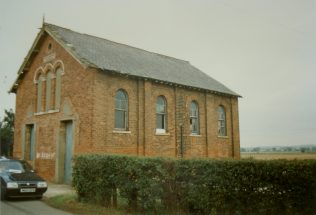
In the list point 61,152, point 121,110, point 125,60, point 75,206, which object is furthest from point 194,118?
point 75,206

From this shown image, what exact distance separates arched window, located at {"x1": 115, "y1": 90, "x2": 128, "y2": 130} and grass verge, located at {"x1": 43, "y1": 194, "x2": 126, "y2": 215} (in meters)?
5.92

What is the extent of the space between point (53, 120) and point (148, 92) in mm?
5927

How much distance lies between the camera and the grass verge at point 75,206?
10.8m

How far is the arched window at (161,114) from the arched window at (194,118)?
2746 mm

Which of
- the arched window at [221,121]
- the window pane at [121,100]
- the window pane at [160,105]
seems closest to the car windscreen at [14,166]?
the window pane at [121,100]

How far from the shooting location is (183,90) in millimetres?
23125

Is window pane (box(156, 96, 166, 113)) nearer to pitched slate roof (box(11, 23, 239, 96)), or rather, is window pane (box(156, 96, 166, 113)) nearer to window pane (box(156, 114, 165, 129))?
window pane (box(156, 114, 165, 129))

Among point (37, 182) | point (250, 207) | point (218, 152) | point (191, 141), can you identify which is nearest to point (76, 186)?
point (37, 182)

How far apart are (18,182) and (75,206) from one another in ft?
9.24

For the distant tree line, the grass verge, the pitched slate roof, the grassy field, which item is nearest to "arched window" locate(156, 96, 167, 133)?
the pitched slate roof

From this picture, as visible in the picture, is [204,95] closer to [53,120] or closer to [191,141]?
[191,141]

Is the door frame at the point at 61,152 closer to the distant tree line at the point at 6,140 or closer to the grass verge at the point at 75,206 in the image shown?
the grass verge at the point at 75,206

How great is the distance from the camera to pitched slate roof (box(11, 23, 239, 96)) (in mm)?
18906

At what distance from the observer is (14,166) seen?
14422 millimetres
